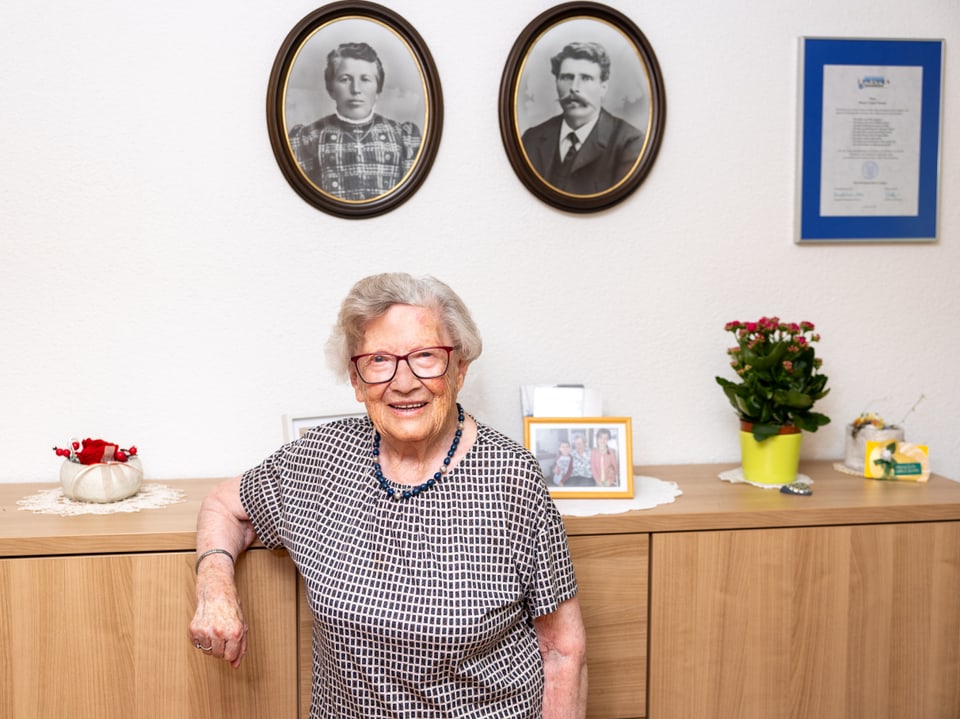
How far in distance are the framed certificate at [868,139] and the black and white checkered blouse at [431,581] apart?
1.13 meters

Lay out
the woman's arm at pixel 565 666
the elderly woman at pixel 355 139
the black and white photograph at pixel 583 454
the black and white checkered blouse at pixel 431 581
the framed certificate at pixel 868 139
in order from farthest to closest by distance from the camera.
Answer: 1. the framed certificate at pixel 868 139
2. the elderly woman at pixel 355 139
3. the black and white photograph at pixel 583 454
4. the woman's arm at pixel 565 666
5. the black and white checkered blouse at pixel 431 581

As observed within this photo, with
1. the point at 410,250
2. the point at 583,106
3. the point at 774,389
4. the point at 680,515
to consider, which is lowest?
the point at 680,515

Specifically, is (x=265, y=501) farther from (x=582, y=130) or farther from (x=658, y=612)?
(x=582, y=130)

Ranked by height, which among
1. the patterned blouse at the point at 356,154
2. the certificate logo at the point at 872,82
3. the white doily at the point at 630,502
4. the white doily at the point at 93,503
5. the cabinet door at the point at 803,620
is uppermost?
the certificate logo at the point at 872,82

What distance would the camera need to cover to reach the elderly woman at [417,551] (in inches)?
57.2

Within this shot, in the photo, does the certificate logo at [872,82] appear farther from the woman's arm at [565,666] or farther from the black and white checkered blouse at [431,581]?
the woman's arm at [565,666]

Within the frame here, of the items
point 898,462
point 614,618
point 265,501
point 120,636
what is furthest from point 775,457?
point 120,636

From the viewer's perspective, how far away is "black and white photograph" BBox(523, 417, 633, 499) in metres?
1.89

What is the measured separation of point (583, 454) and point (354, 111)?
935 millimetres

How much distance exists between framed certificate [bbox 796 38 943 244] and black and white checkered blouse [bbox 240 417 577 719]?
113 cm

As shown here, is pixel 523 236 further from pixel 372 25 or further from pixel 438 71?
pixel 372 25

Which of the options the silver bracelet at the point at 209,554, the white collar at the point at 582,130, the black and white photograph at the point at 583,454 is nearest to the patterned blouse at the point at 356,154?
the white collar at the point at 582,130

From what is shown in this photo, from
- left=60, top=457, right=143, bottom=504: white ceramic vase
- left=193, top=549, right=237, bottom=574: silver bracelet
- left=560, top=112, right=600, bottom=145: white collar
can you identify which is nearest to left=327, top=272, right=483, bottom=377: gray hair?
left=193, top=549, right=237, bottom=574: silver bracelet

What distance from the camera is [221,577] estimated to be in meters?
1.54
